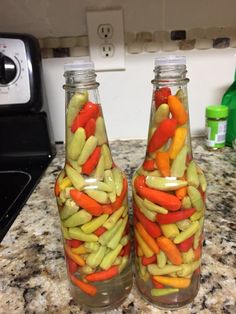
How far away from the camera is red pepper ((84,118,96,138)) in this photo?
0.33 m

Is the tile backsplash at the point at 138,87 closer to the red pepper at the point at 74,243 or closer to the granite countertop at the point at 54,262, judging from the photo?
the granite countertop at the point at 54,262

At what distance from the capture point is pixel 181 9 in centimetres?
70

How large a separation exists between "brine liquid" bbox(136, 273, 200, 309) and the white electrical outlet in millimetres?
527

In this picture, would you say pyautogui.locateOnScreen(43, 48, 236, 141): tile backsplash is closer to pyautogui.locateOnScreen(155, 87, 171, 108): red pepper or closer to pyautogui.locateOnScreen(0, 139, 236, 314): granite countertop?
pyautogui.locateOnScreen(0, 139, 236, 314): granite countertop

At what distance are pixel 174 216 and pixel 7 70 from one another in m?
0.48

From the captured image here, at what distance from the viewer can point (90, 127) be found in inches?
13.0

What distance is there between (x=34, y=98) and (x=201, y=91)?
41 centimetres

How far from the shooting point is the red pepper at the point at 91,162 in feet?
1.10

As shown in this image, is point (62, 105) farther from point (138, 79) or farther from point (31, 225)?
point (31, 225)

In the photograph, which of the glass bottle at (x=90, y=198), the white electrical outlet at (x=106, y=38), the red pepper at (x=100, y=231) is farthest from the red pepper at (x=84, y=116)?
the white electrical outlet at (x=106, y=38)

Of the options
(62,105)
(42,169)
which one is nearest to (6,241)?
(42,169)

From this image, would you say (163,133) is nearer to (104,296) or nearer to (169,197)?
(169,197)

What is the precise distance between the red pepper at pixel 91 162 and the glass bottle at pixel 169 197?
0.17 feet

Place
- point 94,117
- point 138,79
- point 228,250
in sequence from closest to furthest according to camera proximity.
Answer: point 94,117
point 228,250
point 138,79
